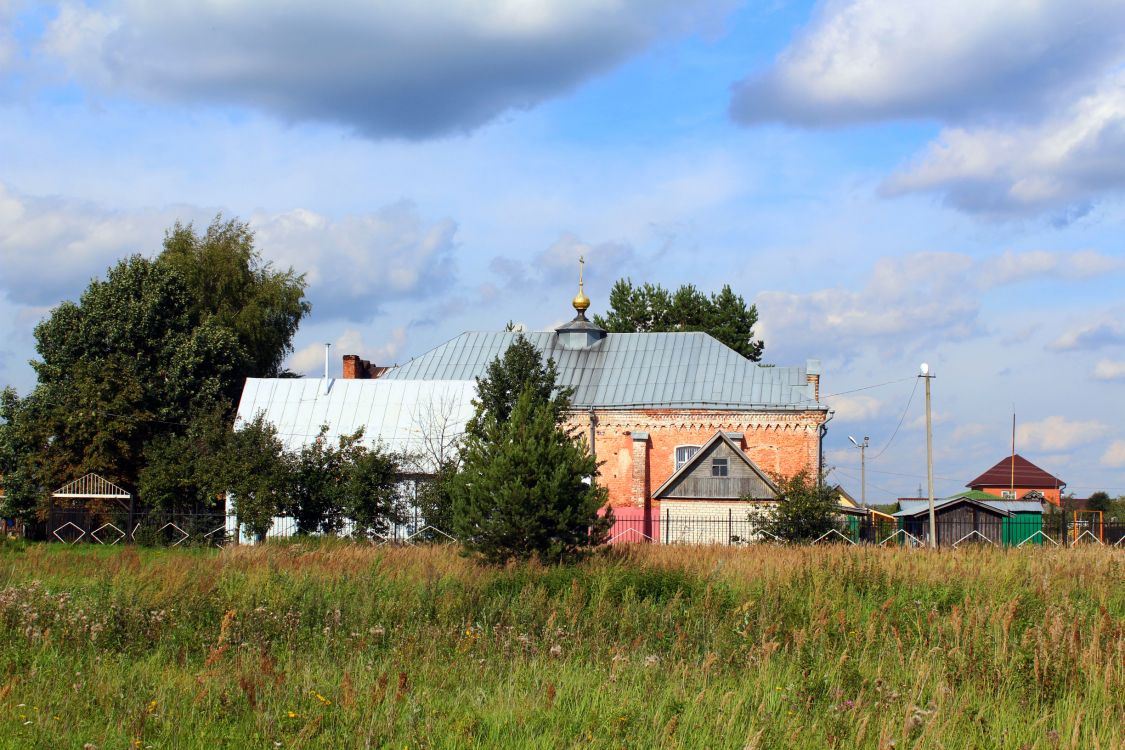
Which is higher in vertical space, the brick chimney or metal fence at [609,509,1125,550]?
the brick chimney

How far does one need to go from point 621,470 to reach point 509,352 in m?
11.8

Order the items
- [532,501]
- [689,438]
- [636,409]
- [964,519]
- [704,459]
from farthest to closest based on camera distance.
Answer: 1. [636,409]
2. [689,438]
3. [704,459]
4. [964,519]
5. [532,501]

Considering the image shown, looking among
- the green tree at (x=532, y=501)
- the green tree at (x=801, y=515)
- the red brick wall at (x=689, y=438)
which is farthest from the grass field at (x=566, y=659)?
the red brick wall at (x=689, y=438)

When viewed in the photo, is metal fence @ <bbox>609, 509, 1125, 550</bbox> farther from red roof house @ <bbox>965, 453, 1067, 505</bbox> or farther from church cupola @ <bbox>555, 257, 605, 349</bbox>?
red roof house @ <bbox>965, 453, 1067, 505</bbox>

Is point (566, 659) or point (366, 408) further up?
point (366, 408)

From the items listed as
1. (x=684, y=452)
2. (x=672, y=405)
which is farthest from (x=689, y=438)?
(x=672, y=405)

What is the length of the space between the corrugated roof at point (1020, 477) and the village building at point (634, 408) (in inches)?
1615

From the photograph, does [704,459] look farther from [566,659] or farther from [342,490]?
[566,659]

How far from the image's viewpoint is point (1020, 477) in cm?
7538

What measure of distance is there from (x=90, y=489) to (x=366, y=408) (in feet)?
31.2

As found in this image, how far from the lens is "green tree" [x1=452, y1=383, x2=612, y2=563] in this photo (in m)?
17.3

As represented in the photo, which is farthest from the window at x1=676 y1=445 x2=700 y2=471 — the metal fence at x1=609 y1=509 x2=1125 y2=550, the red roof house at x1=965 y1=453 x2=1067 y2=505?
the red roof house at x1=965 y1=453 x2=1067 y2=505

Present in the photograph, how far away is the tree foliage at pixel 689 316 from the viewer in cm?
5459

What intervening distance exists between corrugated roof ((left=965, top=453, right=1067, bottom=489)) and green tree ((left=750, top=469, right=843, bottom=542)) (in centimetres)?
5245
